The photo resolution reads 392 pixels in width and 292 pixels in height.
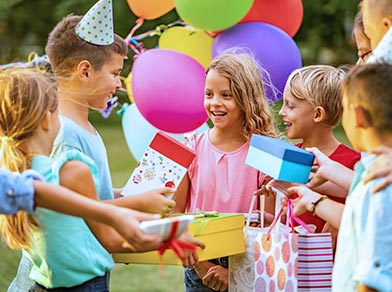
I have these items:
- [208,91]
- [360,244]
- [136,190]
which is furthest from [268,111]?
[360,244]

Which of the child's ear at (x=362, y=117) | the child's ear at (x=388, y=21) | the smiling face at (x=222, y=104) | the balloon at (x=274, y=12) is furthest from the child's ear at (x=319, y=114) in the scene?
the balloon at (x=274, y=12)

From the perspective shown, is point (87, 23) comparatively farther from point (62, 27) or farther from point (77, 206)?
point (77, 206)

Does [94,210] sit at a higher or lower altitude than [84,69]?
lower

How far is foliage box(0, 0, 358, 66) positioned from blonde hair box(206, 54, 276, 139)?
12720mm

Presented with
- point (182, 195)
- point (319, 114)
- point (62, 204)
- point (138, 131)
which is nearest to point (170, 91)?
point (138, 131)

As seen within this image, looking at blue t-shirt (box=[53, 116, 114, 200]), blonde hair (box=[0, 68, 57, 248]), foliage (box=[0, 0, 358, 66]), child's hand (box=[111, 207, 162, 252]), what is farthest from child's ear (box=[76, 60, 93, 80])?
foliage (box=[0, 0, 358, 66])

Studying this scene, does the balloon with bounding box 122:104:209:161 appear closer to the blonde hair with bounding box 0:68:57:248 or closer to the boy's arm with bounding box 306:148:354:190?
the boy's arm with bounding box 306:148:354:190

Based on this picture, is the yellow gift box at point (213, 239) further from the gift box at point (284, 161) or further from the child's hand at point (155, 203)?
the gift box at point (284, 161)

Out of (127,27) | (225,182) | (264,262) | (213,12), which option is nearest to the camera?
(264,262)

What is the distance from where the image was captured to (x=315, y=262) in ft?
9.53

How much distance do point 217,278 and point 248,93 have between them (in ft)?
2.65

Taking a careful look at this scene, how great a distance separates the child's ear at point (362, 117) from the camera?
2297 mm

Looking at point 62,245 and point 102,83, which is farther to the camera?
point 102,83

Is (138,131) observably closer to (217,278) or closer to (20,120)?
(217,278)
